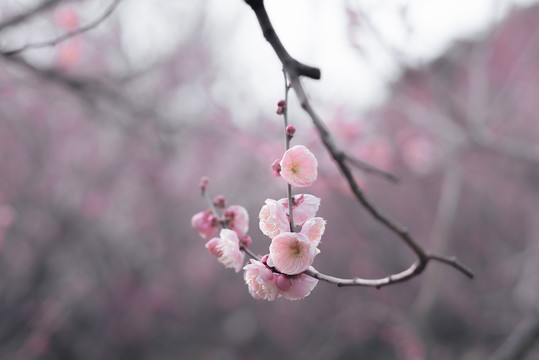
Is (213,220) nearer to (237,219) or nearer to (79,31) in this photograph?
(237,219)

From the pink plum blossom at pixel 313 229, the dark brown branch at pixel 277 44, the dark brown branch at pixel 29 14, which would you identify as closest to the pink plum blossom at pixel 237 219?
the pink plum blossom at pixel 313 229

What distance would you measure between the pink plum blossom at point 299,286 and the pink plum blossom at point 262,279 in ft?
0.07

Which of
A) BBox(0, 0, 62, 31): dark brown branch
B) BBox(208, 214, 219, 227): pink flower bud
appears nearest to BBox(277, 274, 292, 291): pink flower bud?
BBox(208, 214, 219, 227): pink flower bud

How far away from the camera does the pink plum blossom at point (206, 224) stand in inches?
34.7

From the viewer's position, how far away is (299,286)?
2.39ft

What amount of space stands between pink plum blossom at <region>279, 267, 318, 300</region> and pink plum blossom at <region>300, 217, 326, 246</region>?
0.07 metres

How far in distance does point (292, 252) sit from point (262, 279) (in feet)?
0.30

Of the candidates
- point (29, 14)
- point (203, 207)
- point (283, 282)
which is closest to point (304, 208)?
point (283, 282)

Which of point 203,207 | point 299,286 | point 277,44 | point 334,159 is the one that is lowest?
point 203,207

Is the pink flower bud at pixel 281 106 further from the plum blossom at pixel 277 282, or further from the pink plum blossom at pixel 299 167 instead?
the plum blossom at pixel 277 282

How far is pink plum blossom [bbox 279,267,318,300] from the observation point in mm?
724

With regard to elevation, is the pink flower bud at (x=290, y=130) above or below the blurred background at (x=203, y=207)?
above

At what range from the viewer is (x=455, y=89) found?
306 inches

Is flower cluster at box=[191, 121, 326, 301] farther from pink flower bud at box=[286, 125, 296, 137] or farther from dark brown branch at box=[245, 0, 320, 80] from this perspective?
dark brown branch at box=[245, 0, 320, 80]
